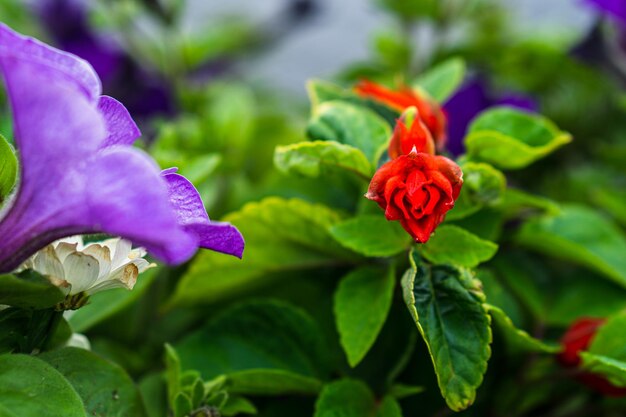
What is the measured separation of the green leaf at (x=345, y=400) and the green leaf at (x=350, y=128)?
5.0 inches

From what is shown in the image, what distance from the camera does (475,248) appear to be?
382 millimetres

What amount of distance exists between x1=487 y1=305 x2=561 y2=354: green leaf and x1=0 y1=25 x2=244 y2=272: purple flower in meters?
0.18

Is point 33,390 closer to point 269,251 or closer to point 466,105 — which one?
point 269,251

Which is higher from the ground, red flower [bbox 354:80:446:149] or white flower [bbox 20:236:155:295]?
white flower [bbox 20:236:155:295]

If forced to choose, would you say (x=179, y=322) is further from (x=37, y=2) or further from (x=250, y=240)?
(x=37, y=2)

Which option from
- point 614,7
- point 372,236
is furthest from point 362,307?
point 614,7

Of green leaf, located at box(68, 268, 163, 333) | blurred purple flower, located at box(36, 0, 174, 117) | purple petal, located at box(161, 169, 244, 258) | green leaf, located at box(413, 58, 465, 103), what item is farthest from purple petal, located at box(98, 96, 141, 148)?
blurred purple flower, located at box(36, 0, 174, 117)

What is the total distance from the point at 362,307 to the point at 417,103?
140 mm

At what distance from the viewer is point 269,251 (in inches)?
18.6

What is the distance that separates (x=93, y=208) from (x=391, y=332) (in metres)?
0.26

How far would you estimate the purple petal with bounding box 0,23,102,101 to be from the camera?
264 mm

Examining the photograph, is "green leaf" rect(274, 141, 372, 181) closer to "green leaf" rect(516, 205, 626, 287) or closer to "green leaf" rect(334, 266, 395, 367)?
"green leaf" rect(334, 266, 395, 367)

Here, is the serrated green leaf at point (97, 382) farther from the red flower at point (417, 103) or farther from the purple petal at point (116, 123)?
the red flower at point (417, 103)

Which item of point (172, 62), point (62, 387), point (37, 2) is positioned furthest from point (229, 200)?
point (37, 2)
